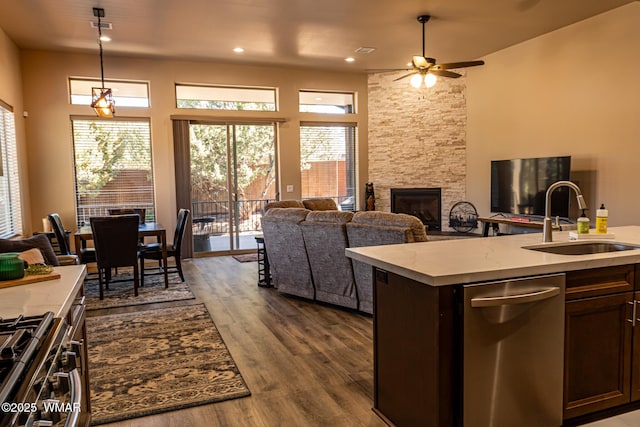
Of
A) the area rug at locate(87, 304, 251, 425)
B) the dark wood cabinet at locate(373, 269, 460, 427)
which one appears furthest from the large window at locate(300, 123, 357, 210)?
the dark wood cabinet at locate(373, 269, 460, 427)

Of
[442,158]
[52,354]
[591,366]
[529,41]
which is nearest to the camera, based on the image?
[52,354]

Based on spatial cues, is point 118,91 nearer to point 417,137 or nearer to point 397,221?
point 417,137

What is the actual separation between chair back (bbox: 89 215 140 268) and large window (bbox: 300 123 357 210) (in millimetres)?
3962

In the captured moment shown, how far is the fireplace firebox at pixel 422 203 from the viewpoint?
27.8 feet

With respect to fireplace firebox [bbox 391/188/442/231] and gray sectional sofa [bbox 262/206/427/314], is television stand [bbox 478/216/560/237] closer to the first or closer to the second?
fireplace firebox [bbox 391/188/442/231]

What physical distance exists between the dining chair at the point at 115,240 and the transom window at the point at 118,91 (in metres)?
3.09

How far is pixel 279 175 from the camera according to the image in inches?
332

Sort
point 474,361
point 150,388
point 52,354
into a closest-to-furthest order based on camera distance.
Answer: point 52,354
point 474,361
point 150,388

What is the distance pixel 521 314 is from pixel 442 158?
6543mm

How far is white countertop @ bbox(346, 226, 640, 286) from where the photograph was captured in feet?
6.66

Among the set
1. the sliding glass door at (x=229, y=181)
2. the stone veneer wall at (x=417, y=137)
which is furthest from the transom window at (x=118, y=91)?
the stone veneer wall at (x=417, y=137)

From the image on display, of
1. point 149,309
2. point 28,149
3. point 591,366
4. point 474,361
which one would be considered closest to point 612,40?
point 591,366

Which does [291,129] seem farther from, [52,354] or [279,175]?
[52,354]

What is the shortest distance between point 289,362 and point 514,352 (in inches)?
68.4
